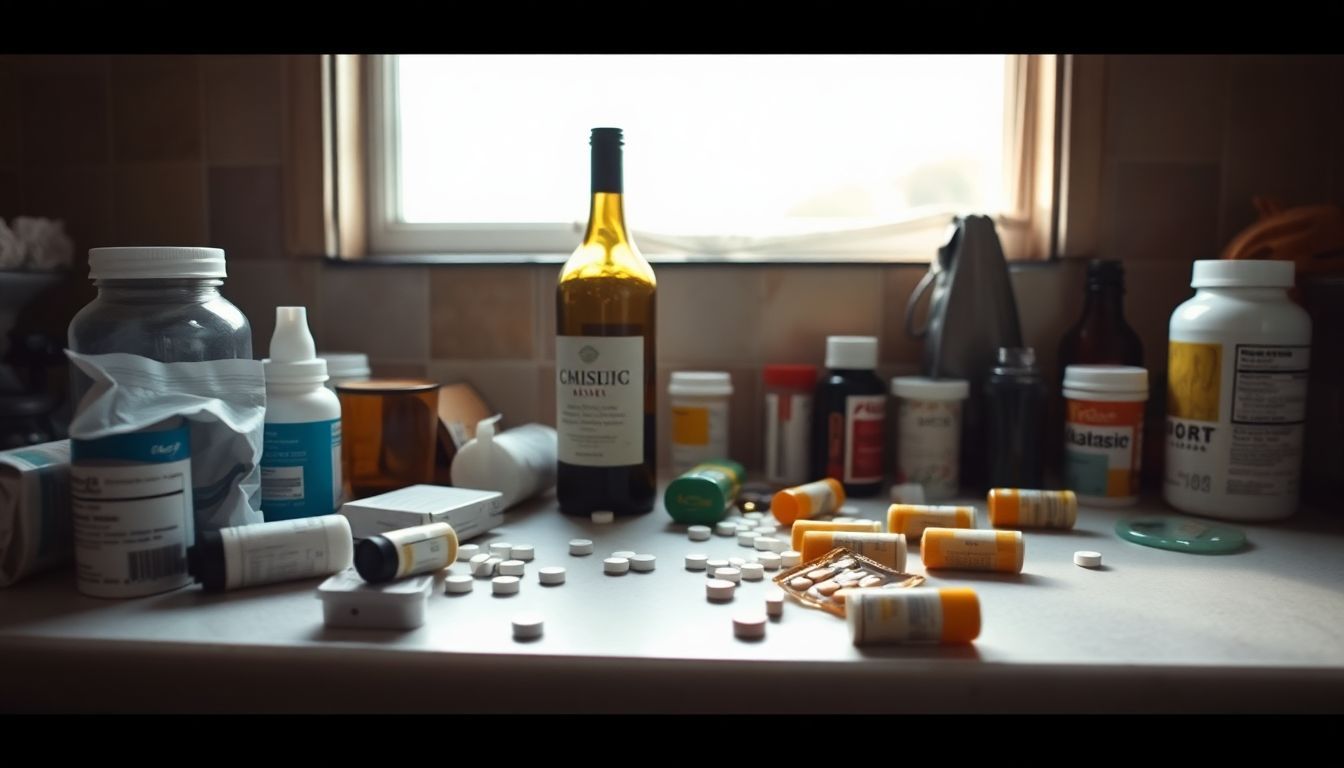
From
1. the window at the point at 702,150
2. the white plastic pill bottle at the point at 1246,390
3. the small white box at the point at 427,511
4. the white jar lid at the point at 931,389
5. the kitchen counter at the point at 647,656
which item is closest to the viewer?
the kitchen counter at the point at 647,656

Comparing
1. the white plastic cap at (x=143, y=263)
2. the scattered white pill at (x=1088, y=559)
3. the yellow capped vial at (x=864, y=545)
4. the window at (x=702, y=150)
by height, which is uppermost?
the window at (x=702, y=150)

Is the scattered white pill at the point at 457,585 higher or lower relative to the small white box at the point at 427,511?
lower

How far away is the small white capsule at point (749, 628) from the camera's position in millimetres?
538

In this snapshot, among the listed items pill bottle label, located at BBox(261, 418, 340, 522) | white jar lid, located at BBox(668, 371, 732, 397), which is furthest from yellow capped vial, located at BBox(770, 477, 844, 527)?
pill bottle label, located at BBox(261, 418, 340, 522)

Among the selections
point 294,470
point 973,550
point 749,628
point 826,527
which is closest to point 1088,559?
point 973,550

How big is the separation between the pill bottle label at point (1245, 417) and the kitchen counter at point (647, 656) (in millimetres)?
225

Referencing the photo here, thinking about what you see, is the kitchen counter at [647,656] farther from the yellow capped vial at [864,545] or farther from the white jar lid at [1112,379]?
the white jar lid at [1112,379]

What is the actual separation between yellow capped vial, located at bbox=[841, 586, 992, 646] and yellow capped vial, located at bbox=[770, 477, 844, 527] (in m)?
0.29

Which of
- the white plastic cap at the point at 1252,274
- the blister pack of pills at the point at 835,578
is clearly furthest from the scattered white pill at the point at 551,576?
the white plastic cap at the point at 1252,274

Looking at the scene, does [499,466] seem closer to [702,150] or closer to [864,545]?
[864,545]

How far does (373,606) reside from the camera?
0.55 m

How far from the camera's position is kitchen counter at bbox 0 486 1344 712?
0.50 m

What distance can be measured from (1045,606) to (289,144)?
0.94m
